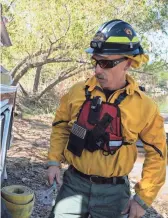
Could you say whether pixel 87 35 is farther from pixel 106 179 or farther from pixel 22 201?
pixel 106 179

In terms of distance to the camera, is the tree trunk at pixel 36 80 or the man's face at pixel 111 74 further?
the tree trunk at pixel 36 80

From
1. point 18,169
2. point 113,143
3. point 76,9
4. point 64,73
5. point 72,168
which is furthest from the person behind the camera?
point 64,73

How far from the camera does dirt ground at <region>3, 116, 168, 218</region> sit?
461 cm

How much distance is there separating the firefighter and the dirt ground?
191 centimetres

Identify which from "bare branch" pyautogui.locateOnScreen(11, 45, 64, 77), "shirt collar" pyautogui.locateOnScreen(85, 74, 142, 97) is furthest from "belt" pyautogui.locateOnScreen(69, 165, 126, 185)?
"bare branch" pyautogui.locateOnScreen(11, 45, 64, 77)

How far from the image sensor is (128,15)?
1111cm

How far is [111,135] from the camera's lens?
7.36ft

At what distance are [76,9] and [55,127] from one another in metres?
7.34

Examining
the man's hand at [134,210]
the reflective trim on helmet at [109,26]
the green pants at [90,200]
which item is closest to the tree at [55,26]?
the reflective trim on helmet at [109,26]

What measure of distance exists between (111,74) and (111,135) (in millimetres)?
363

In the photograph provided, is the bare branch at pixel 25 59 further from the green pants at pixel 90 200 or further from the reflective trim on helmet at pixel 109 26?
the green pants at pixel 90 200

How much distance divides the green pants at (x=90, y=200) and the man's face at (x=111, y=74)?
60cm

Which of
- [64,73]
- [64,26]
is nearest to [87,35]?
[64,26]

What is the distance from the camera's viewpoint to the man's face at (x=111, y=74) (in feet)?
7.33
